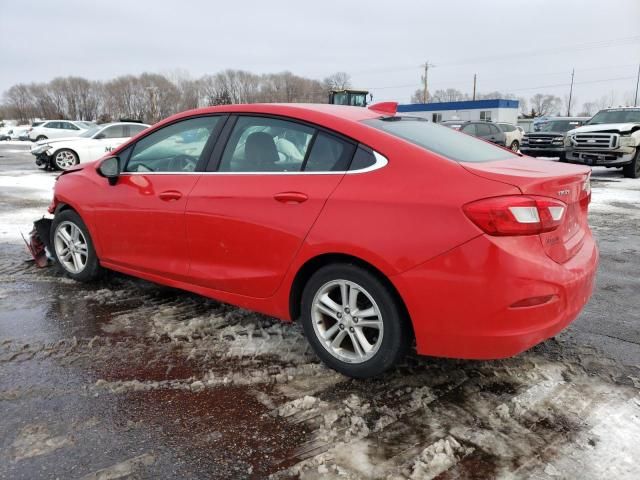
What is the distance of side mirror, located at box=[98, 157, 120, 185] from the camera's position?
4.13m

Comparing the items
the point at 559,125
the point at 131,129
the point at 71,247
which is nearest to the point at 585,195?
the point at 71,247

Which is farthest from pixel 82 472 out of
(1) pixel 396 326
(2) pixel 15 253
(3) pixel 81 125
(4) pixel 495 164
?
(3) pixel 81 125

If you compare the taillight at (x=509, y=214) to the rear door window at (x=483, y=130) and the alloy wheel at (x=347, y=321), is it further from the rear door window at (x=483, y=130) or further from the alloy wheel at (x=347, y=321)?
the rear door window at (x=483, y=130)

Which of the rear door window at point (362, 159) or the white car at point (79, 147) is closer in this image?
the rear door window at point (362, 159)

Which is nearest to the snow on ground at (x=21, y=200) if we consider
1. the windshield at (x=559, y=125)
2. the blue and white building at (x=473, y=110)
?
the windshield at (x=559, y=125)

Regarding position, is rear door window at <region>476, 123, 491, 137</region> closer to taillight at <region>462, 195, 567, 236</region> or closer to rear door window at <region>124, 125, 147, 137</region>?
rear door window at <region>124, 125, 147, 137</region>

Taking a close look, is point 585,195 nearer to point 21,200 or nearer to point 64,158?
point 21,200

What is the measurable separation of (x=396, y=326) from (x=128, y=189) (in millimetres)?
2494

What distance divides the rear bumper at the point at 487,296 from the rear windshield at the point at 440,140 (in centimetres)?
65

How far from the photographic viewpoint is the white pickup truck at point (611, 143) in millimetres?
14047

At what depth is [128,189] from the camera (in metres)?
4.02

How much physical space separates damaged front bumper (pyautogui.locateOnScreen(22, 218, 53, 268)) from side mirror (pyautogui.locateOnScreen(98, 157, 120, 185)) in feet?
4.60

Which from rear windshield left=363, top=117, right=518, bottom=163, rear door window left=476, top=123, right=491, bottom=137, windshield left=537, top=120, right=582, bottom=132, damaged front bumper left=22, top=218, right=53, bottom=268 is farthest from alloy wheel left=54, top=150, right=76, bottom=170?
windshield left=537, top=120, right=582, bottom=132

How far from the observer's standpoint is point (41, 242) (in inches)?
A: 207
